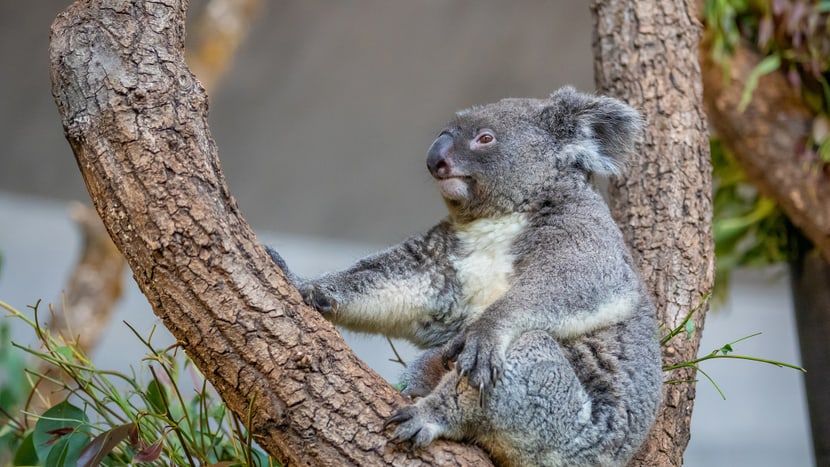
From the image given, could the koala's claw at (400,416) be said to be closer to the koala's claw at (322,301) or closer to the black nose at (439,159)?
the koala's claw at (322,301)

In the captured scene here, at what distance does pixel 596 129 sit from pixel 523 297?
80 cm

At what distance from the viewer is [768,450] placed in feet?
32.2

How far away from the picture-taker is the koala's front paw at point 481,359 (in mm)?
2219

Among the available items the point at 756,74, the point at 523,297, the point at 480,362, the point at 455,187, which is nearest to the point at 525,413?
the point at 480,362

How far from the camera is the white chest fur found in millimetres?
2646

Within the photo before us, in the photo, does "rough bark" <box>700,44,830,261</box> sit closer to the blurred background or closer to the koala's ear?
the koala's ear

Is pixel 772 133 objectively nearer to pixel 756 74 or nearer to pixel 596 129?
pixel 756 74

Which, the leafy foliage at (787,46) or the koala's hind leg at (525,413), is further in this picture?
the leafy foliage at (787,46)

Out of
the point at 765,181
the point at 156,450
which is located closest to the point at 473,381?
the point at 156,450

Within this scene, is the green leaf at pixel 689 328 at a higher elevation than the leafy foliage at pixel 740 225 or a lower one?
lower

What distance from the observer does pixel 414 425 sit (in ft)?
7.04

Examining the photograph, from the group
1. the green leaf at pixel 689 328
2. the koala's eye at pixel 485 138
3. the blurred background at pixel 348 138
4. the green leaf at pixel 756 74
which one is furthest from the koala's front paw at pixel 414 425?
the blurred background at pixel 348 138

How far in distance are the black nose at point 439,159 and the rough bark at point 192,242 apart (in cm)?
78

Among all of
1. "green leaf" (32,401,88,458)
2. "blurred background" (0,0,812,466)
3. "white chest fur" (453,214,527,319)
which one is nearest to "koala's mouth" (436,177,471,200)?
"white chest fur" (453,214,527,319)
